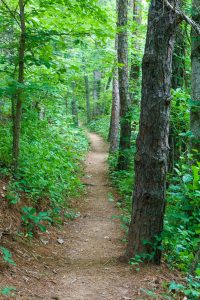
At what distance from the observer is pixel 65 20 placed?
23.5ft

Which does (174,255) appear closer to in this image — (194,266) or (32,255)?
(194,266)

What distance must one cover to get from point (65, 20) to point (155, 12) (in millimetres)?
3460

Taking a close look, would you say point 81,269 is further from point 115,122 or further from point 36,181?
point 115,122

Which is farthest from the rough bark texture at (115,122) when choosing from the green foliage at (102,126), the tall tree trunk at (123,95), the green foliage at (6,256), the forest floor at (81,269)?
the green foliage at (6,256)

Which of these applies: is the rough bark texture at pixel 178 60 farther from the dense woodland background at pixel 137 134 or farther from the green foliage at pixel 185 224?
the green foliage at pixel 185 224

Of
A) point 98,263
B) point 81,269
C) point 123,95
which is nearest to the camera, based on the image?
point 81,269

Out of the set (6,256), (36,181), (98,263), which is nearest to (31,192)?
(36,181)

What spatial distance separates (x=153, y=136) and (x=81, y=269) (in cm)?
232

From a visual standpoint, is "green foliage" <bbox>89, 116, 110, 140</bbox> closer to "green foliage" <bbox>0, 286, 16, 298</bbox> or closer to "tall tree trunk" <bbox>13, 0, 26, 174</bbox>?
"tall tree trunk" <bbox>13, 0, 26, 174</bbox>

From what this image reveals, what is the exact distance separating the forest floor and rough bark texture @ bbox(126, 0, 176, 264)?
54 cm

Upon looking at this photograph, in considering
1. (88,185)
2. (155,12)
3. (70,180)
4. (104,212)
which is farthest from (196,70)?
(88,185)

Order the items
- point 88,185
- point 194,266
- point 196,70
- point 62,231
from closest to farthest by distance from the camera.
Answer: point 194,266
point 196,70
point 62,231
point 88,185

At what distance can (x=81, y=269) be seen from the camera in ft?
15.5

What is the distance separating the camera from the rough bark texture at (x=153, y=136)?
14.1 feet
